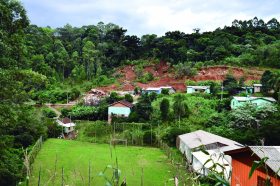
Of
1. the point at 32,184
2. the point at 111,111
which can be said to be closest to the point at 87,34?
the point at 111,111

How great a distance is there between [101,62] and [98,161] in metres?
33.9

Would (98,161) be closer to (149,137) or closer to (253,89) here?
(149,137)

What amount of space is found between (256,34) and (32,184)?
47186mm

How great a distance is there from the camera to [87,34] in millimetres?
61125

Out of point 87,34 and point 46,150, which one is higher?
point 87,34

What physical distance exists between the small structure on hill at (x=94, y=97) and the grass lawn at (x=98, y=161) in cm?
1003

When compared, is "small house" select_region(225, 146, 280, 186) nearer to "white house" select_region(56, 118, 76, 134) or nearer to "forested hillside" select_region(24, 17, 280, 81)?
"white house" select_region(56, 118, 76, 134)

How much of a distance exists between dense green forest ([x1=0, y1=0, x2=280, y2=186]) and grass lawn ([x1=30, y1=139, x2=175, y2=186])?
1629mm

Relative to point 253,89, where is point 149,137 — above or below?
below

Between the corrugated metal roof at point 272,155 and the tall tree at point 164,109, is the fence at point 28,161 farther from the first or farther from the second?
the tall tree at point 164,109

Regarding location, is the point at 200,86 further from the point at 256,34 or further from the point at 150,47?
the point at 256,34

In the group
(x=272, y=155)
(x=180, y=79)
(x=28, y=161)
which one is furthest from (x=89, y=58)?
(x=28, y=161)

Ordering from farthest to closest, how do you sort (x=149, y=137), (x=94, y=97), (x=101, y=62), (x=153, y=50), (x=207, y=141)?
(x=101, y=62) < (x=153, y=50) < (x=94, y=97) < (x=149, y=137) < (x=207, y=141)

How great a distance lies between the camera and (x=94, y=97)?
37344 millimetres
